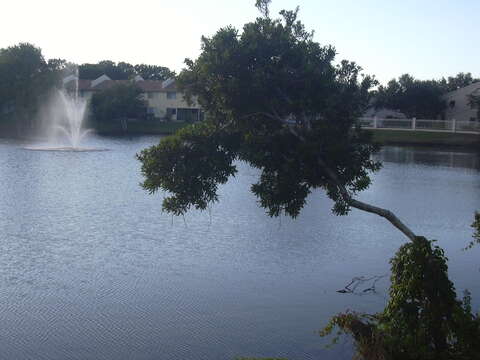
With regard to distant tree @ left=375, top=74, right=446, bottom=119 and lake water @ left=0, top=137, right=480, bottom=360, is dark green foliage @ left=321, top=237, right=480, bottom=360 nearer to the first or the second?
lake water @ left=0, top=137, right=480, bottom=360

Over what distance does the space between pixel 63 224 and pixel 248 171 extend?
2374cm

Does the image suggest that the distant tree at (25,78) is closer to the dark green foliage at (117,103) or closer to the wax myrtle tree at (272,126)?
the dark green foliage at (117,103)

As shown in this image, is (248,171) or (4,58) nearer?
(248,171)

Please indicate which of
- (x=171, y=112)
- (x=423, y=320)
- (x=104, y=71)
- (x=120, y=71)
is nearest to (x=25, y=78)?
(x=171, y=112)

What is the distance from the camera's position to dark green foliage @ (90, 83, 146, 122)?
9669 cm

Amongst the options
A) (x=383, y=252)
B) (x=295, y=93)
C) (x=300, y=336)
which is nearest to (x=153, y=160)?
(x=295, y=93)

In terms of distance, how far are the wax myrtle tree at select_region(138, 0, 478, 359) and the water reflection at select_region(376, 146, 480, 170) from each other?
43841 mm

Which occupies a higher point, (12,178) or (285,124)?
(285,124)

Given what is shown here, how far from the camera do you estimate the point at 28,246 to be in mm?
22453

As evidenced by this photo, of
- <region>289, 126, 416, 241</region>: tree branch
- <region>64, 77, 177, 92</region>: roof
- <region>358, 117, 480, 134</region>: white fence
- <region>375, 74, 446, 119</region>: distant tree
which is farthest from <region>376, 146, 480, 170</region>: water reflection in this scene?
<region>289, 126, 416, 241</region>: tree branch

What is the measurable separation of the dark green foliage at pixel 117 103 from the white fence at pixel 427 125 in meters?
35.8

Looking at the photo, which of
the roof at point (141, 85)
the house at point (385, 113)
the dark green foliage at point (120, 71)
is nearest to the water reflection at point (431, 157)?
the house at point (385, 113)

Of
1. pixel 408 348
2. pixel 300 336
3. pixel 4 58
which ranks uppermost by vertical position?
pixel 4 58

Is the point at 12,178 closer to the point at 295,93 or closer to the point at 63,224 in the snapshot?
the point at 63,224
